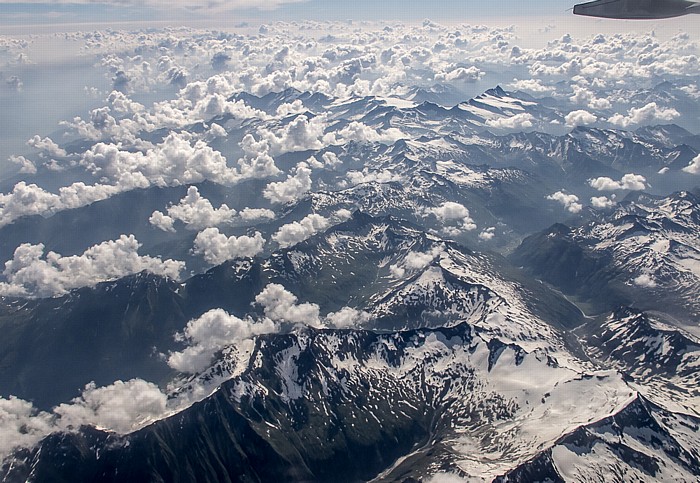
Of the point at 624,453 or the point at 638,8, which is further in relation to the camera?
the point at 624,453

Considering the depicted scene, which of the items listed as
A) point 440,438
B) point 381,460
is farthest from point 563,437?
point 381,460

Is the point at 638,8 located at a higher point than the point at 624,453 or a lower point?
higher

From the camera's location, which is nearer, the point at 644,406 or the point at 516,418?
the point at 644,406

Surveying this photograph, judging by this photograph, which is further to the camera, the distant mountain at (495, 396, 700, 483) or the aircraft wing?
the distant mountain at (495, 396, 700, 483)

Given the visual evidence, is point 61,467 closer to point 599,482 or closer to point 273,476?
point 273,476

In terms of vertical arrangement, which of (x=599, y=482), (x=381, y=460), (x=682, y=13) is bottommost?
(x=381, y=460)

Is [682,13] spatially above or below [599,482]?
above

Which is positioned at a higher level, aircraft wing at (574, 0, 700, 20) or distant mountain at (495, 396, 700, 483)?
aircraft wing at (574, 0, 700, 20)

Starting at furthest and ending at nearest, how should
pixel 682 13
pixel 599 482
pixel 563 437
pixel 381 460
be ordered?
pixel 381 460 → pixel 563 437 → pixel 599 482 → pixel 682 13
